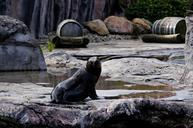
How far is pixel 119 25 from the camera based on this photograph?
21.3 metres

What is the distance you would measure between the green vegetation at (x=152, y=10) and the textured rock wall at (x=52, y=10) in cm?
75

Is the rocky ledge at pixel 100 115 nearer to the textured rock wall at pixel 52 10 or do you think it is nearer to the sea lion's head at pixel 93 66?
the sea lion's head at pixel 93 66

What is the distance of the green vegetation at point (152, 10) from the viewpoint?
22922mm

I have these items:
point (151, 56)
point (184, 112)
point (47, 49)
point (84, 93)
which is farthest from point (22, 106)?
point (47, 49)

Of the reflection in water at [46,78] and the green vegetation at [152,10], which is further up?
the green vegetation at [152,10]

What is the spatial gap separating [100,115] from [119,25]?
1614 centimetres

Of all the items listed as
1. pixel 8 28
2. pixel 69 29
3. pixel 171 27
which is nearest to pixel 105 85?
pixel 8 28

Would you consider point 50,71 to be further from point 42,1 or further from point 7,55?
point 42,1

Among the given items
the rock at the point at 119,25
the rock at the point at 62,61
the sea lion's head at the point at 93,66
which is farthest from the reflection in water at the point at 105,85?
the rock at the point at 119,25

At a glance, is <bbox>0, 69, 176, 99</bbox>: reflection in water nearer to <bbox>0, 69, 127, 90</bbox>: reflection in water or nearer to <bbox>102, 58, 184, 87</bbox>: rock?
<bbox>0, 69, 127, 90</bbox>: reflection in water

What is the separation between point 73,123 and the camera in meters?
5.27

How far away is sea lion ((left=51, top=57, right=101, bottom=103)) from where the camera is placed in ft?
20.5

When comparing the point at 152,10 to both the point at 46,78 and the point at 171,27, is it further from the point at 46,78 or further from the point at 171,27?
the point at 46,78

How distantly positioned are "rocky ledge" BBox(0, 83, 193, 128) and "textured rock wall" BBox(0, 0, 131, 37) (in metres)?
12.6
